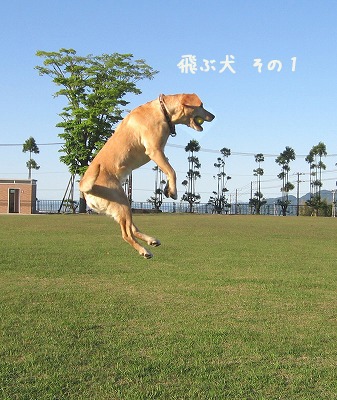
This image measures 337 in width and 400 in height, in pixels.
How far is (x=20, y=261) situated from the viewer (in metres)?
26.5

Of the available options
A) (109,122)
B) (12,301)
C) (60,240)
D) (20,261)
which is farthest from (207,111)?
(60,240)

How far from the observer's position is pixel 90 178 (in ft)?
13.4

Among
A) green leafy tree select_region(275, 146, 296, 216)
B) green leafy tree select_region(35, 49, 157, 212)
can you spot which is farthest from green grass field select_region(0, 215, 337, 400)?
green leafy tree select_region(275, 146, 296, 216)

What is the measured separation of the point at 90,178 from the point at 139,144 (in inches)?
16.7

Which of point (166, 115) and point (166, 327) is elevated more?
point (166, 115)

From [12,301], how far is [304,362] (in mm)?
9522

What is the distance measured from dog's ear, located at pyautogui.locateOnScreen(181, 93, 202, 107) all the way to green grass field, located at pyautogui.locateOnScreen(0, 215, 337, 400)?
23.7ft

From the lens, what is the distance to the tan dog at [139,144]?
3.99 metres

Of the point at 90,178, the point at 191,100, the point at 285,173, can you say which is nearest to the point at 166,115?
the point at 191,100

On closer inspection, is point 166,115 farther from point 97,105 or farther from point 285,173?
point 285,173

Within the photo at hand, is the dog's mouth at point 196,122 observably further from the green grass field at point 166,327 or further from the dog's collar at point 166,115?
the green grass field at point 166,327

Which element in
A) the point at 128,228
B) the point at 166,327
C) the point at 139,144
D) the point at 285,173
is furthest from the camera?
the point at 285,173

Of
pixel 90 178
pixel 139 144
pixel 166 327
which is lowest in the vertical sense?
pixel 166 327

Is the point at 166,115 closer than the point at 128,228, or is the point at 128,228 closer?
the point at 166,115
